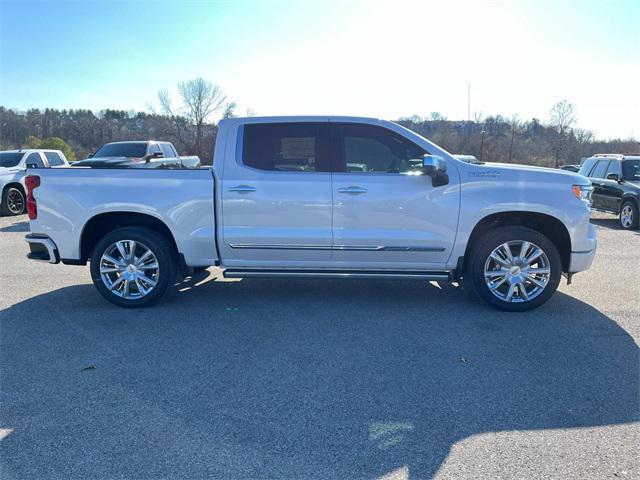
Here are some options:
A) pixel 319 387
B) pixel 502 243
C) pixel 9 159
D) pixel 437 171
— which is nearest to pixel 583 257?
pixel 502 243

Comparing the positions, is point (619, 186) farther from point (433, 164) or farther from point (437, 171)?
point (433, 164)

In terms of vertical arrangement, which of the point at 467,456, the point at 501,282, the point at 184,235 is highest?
the point at 184,235

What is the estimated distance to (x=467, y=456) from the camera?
2.67 metres

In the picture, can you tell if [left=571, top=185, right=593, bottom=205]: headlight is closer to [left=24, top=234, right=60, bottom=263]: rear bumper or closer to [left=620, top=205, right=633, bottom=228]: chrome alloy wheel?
[left=24, top=234, right=60, bottom=263]: rear bumper

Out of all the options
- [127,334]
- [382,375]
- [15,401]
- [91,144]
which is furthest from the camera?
[91,144]

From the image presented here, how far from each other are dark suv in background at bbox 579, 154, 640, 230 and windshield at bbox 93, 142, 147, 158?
44.6ft

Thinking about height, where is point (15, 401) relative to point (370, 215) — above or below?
below

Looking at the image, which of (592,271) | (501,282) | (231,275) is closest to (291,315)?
(231,275)

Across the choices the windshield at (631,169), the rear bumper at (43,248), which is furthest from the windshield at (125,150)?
the windshield at (631,169)

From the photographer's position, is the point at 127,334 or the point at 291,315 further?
the point at 291,315

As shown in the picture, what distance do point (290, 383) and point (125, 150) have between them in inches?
543

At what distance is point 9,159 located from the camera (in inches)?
555

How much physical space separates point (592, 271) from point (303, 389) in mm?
5543

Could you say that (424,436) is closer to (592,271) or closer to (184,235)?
(184,235)
